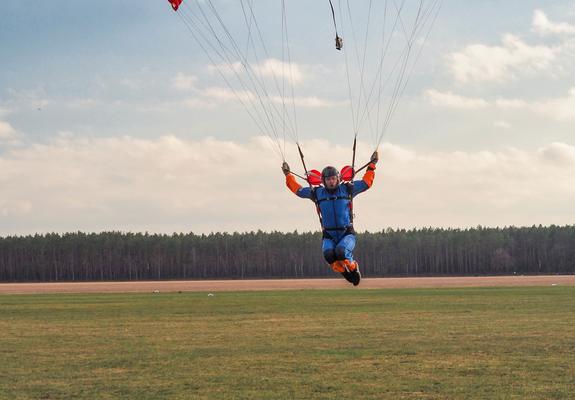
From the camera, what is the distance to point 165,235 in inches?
7697

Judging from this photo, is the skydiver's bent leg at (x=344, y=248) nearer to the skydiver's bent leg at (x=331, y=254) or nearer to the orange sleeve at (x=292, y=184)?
the skydiver's bent leg at (x=331, y=254)

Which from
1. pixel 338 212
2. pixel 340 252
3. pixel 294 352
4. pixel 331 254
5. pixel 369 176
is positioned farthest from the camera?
pixel 294 352

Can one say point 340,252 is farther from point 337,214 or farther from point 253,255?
point 253,255

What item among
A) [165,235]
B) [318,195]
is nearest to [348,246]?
[318,195]

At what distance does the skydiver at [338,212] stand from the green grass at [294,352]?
10149mm

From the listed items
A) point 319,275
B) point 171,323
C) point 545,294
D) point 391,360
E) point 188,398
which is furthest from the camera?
point 319,275

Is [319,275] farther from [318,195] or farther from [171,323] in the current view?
[318,195]

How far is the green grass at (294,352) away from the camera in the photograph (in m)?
27.8

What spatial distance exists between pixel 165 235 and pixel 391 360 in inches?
6514

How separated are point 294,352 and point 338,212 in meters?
20.1

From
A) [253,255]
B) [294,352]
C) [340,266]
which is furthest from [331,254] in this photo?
→ [253,255]

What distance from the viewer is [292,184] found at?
1836cm

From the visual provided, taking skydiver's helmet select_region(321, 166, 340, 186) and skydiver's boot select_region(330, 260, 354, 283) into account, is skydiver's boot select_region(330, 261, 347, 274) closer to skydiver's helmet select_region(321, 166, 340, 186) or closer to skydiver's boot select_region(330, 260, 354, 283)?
skydiver's boot select_region(330, 260, 354, 283)

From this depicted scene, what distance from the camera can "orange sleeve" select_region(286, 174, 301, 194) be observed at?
60.1ft
